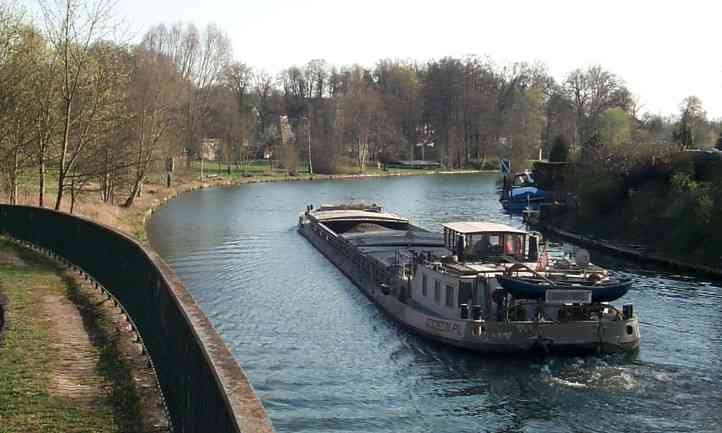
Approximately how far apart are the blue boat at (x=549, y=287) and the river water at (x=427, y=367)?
1.55 metres

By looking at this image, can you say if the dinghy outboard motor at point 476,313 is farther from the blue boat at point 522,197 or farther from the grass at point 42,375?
the blue boat at point 522,197

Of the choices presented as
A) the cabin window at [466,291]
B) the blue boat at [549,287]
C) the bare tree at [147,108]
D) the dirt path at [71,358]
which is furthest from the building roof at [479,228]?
the bare tree at [147,108]

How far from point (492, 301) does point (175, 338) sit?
44.2 feet

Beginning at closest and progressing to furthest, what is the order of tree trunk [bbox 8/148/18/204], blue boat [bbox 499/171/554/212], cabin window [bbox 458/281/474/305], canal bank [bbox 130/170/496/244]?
1. cabin window [bbox 458/281/474/305]
2. tree trunk [bbox 8/148/18/204]
3. canal bank [bbox 130/170/496/244]
4. blue boat [bbox 499/171/554/212]

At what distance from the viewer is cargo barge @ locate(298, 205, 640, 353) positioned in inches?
821

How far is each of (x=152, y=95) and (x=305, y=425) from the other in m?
48.1

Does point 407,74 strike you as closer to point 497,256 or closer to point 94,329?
point 497,256

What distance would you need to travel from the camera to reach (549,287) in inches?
819

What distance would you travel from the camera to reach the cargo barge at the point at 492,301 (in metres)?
20.8

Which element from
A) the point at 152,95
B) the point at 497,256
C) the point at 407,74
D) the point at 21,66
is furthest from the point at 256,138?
the point at 497,256

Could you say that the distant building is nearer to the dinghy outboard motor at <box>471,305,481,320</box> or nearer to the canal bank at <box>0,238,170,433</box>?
the dinghy outboard motor at <box>471,305,481,320</box>

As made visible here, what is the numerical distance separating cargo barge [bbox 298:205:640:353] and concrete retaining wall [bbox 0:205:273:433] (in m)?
8.73

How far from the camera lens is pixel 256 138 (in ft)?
441

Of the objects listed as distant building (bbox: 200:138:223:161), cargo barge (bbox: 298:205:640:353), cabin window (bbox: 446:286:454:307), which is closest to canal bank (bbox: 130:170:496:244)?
cargo barge (bbox: 298:205:640:353)
